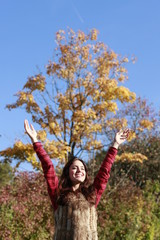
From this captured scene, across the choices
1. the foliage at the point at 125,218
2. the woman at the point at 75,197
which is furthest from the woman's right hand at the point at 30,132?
the foliage at the point at 125,218

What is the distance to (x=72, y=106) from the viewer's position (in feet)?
35.9

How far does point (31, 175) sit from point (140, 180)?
385 inches

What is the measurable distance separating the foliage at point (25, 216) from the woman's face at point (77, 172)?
11.3 feet

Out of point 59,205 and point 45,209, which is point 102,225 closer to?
point 45,209

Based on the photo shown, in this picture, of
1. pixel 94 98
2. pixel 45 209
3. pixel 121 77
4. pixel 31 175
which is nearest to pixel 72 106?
pixel 94 98

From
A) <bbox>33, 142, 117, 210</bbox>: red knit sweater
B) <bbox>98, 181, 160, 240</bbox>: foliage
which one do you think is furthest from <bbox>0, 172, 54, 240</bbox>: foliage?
<bbox>33, 142, 117, 210</bbox>: red knit sweater

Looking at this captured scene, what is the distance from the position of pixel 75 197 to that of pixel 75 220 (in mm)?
206

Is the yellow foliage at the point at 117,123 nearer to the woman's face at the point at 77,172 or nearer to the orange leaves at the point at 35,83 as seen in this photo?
the orange leaves at the point at 35,83

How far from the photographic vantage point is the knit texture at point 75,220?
10.6 feet

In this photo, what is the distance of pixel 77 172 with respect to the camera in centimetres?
349

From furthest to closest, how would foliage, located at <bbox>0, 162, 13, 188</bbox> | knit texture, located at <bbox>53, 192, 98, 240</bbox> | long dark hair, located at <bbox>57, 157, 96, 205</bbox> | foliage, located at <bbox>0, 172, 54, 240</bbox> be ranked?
1. foliage, located at <bbox>0, 162, 13, 188</bbox>
2. foliage, located at <bbox>0, 172, 54, 240</bbox>
3. long dark hair, located at <bbox>57, 157, 96, 205</bbox>
4. knit texture, located at <bbox>53, 192, 98, 240</bbox>

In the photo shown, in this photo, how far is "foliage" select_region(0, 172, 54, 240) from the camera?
6559mm

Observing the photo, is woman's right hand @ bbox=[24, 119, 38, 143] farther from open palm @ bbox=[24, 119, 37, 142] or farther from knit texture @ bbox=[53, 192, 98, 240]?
knit texture @ bbox=[53, 192, 98, 240]

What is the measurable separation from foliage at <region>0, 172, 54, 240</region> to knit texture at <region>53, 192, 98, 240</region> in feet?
11.2
